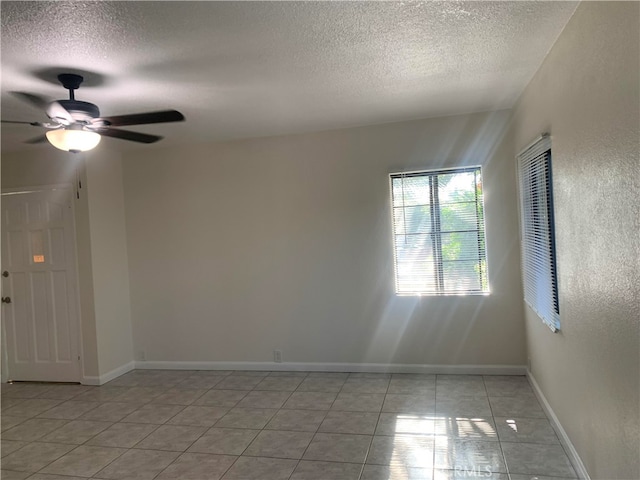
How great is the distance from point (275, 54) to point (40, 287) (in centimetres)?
378

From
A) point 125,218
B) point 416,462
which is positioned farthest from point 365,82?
point 125,218

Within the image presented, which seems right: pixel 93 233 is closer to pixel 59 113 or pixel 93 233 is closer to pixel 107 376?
pixel 107 376

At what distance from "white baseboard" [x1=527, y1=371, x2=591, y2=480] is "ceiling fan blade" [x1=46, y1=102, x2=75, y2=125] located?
342 cm

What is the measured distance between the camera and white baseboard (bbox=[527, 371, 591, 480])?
2.46 meters

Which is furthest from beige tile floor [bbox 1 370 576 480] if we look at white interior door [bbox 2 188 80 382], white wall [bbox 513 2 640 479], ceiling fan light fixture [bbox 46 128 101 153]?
ceiling fan light fixture [bbox 46 128 101 153]

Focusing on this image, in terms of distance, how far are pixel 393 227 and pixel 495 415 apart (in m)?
1.87

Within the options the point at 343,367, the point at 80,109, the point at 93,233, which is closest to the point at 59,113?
the point at 80,109

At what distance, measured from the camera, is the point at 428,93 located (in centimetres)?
349

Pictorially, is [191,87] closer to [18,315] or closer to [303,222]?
[303,222]

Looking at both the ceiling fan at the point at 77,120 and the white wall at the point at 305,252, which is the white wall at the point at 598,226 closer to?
the white wall at the point at 305,252

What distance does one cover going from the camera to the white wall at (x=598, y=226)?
1.68 metres

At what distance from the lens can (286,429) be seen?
3.32m

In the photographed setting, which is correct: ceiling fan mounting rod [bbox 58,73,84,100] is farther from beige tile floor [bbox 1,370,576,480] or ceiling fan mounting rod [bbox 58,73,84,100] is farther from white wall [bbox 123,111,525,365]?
beige tile floor [bbox 1,370,576,480]

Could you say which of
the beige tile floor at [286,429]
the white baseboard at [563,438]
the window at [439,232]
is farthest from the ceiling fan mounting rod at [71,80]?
the white baseboard at [563,438]
